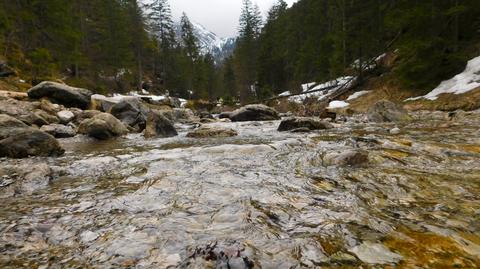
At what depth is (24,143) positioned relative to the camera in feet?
25.5

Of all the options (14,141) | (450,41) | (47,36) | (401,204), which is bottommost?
(401,204)

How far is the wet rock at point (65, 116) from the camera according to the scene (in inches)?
580

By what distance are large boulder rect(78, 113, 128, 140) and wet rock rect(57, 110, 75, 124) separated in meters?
2.76

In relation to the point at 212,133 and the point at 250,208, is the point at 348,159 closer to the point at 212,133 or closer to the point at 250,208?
the point at 250,208

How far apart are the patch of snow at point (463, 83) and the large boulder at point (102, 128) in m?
14.3

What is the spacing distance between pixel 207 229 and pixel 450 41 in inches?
760

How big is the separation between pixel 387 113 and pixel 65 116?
43.9ft

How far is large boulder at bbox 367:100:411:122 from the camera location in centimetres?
1365

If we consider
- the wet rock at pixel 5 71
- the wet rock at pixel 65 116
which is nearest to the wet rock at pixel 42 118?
the wet rock at pixel 65 116

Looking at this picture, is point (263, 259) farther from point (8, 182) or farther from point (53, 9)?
point (53, 9)

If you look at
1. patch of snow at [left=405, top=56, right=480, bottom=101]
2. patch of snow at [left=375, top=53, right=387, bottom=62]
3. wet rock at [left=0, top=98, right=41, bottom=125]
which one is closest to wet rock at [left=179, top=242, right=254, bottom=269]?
wet rock at [left=0, top=98, right=41, bottom=125]

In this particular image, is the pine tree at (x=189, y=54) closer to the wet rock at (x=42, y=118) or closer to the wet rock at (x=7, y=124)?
the wet rock at (x=42, y=118)

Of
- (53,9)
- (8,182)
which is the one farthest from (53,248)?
(53,9)

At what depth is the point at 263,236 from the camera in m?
3.03
